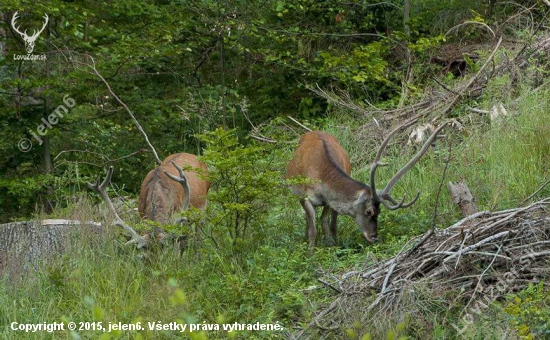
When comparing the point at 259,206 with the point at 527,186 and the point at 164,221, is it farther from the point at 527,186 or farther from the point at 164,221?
the point at 527,186

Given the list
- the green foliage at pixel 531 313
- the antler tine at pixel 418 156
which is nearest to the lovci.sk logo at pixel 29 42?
the antler tine at pixel 418 156

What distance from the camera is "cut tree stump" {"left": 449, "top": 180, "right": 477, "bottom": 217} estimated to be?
992cm

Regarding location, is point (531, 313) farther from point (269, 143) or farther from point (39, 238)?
point (39, 238)

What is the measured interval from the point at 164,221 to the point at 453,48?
27.8ft

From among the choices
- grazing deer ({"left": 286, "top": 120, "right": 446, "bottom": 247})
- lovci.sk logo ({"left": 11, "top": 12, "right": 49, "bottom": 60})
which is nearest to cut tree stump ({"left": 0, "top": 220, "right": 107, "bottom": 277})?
grazing deer ({"left": 286, "top": 120, "right": 446, "bottom": 247})

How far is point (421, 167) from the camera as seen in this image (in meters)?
12.2

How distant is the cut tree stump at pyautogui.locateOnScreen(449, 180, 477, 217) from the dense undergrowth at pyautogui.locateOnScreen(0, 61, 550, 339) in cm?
26

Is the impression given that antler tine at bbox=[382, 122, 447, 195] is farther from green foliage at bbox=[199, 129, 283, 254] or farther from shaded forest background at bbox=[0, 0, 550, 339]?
green foliage at bbox=[199, 129, 283, 254]

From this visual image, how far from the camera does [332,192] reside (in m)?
10.5

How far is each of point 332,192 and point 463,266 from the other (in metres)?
2.91

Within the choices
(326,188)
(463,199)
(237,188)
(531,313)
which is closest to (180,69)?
(326,188)

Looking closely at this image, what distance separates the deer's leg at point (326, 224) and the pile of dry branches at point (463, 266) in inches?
89.7

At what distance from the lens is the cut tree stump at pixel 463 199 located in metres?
9.92

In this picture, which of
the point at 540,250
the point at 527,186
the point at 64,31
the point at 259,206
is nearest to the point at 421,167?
the point at 527,186
